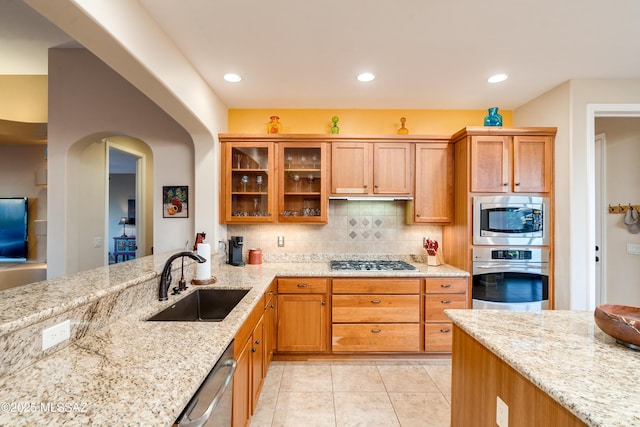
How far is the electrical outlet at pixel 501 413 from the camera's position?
1155 mm

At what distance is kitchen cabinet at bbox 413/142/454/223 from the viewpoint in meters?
3.13

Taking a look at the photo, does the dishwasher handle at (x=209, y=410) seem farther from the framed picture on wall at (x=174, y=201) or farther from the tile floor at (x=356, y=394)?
the framed picture on wall at (x=174, y=201)

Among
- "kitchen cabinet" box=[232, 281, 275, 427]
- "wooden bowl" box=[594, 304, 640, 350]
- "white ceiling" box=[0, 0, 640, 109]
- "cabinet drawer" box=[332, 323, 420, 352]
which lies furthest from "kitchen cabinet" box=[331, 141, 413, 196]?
"wooden bowl" box=[594, 304, 640, 350]

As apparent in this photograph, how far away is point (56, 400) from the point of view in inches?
33.0

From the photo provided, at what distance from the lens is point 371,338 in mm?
2789

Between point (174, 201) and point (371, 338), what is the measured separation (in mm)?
2456

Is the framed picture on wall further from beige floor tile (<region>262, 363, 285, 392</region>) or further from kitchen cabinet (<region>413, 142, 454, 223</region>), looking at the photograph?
kitchen cabinet (<region>413, 142, 454, 223</region>)

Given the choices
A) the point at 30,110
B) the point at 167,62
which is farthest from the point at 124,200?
the point at 167,62

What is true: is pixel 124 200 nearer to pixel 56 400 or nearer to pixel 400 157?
pixel 400 157

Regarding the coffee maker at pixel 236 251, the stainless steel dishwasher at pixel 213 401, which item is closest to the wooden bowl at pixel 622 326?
the stainless steel dishwasher at pixel 213 401

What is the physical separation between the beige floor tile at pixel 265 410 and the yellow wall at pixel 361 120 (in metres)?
2.66

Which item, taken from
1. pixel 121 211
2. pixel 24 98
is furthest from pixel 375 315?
pixel 121 211

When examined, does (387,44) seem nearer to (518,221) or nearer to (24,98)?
(518,221)

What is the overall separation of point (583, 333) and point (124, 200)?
1028 centimetres
